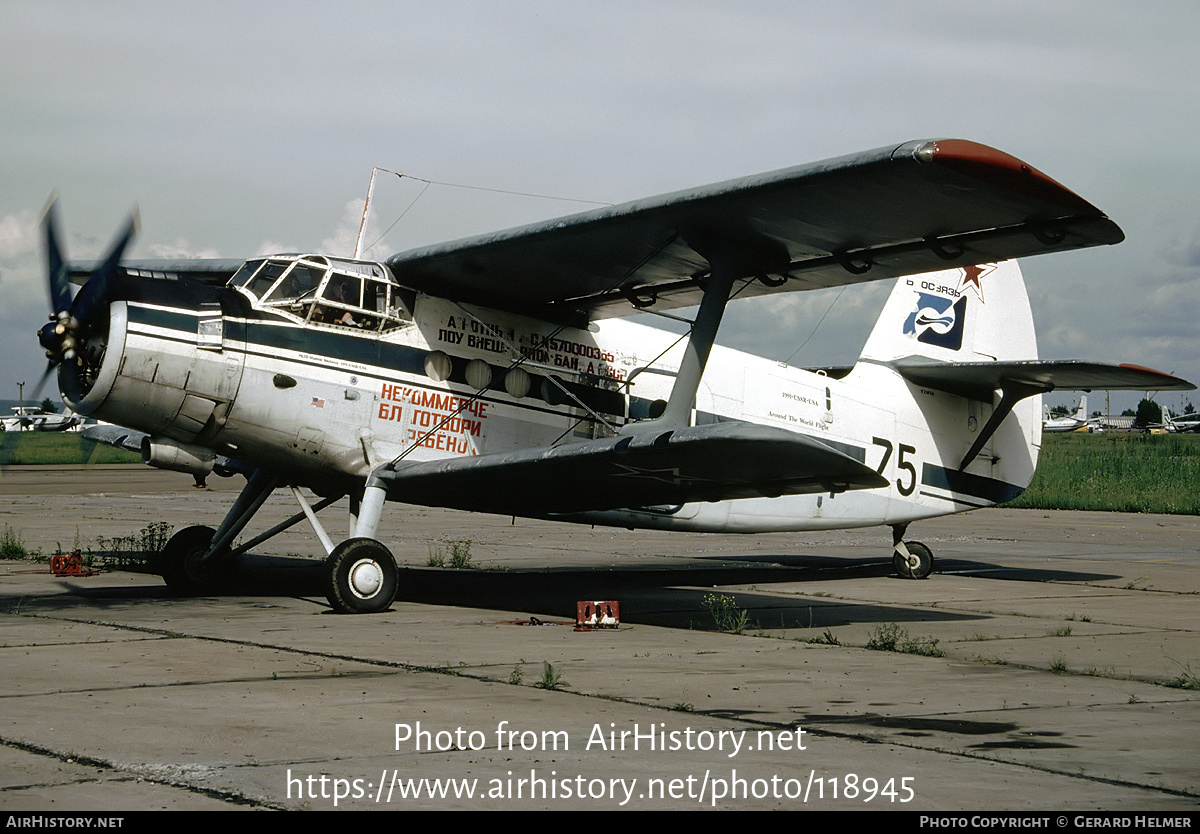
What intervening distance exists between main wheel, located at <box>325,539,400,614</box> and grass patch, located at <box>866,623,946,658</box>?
407 cm

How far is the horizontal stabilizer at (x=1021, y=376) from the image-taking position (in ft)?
41.8

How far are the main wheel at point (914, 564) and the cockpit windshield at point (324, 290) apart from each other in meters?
7.16

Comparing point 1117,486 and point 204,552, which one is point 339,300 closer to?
point 204,552

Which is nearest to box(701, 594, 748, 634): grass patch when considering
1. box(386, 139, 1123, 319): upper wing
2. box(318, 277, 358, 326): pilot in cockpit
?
box(386, 139, 1123, 319): upper wing

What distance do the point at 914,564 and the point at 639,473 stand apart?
19.8 feet

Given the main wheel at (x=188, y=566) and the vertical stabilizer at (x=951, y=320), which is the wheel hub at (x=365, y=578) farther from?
the vertical stabilizer at (x=951, y=320)

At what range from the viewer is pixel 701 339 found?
10.6 m

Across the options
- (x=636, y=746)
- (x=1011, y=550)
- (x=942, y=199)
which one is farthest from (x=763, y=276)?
(x=1011, y=550)

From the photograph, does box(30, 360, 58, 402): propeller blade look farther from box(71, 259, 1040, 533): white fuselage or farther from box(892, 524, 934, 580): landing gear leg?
box(892, 524, 934, 580): landing gear leg

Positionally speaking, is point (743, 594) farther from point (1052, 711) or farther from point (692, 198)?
point (1052, 711)

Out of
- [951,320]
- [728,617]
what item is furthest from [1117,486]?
[728,617]

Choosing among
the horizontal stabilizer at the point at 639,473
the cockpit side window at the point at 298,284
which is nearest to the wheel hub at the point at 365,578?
the horizontal stabilizer at the point at 639,473

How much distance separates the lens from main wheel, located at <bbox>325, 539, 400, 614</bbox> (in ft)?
33.2

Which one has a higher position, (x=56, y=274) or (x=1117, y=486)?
(x=56, y=274)
